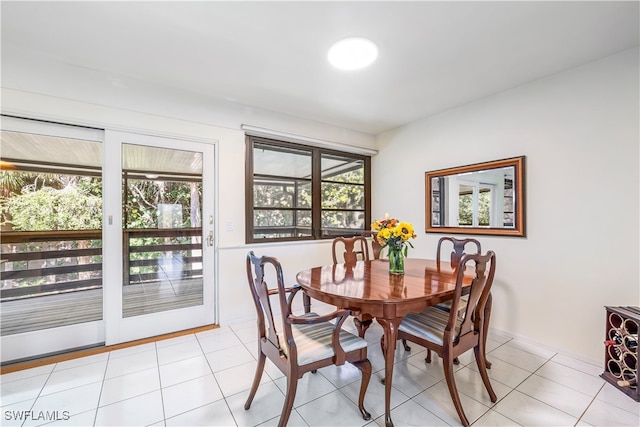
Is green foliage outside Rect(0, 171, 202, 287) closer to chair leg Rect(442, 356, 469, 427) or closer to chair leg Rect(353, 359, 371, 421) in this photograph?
chair leg Rect(353, 359, 371, 421)

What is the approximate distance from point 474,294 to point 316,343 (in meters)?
0.99

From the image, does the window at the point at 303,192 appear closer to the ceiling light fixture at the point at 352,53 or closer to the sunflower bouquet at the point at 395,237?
the ceiling light fixture at the point at 352,53

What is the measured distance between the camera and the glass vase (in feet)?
7.11

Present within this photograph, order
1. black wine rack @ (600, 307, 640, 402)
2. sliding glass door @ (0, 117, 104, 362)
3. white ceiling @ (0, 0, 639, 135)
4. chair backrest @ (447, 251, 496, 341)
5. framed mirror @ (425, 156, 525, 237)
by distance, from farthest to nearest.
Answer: framed mirror @ (425, 156, 525, 237) → sliding glass door @ (0, 117, 104, 362) → black wine rack @ (600, 307, 640, 402) → white ceiling @ (0, 0, 639, 135) → chair backrest @ (447, 251, 496, 341)

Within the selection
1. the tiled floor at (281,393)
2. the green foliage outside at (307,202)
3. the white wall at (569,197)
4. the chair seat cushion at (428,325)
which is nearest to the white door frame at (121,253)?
the tiled floor at (281,393)

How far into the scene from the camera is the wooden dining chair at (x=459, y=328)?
1595mm

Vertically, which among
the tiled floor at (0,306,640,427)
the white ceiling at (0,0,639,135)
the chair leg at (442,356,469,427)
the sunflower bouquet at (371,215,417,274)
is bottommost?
the tiled floor at (0,306,640,427)

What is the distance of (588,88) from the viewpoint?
7.39 feet

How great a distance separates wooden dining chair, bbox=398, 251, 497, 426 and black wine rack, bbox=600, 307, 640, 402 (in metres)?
0.96

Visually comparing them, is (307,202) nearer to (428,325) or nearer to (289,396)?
(428,325)

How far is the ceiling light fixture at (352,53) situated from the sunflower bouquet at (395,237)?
1.30 metres

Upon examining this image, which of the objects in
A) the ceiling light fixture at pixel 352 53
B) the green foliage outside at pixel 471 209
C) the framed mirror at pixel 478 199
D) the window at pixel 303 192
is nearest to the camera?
the ceiling light fixture at pixel 352 53

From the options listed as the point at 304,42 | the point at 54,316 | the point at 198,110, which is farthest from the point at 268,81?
the point at 54,316

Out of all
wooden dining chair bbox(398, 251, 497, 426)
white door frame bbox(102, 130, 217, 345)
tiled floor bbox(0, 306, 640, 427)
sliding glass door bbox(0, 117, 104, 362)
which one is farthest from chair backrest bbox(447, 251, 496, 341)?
sliding glass door bbox(0, 117, 104, 362)
